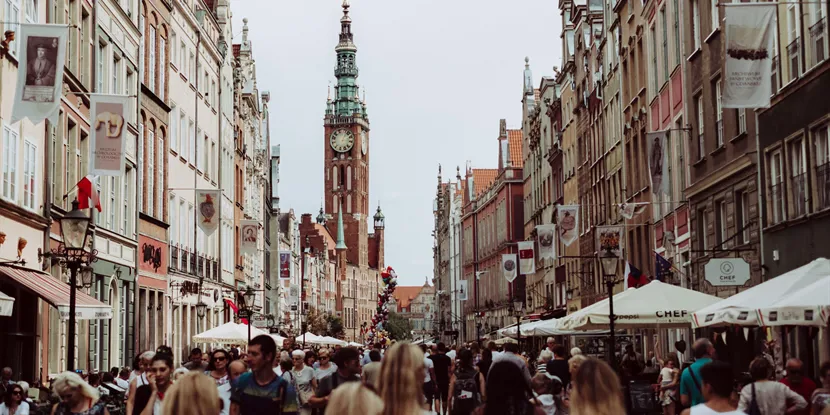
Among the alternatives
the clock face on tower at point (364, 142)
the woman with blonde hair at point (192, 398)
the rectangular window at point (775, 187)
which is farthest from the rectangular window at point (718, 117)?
the clock face on tower at point (364, 142)

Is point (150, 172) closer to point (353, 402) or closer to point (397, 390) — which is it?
point (397, 390)

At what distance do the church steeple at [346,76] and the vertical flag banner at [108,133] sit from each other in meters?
159

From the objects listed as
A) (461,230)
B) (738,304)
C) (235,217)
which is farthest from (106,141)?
(461,230)

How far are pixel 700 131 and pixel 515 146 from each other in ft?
203

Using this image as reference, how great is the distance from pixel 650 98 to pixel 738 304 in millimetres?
23229

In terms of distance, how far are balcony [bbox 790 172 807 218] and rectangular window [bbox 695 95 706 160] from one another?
7.53 metres

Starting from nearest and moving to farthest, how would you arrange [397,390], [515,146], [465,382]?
[397,390] < [465,382] < [515,146]

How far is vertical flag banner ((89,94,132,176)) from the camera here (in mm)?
21609

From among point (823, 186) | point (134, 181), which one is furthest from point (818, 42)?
point (134, 181)

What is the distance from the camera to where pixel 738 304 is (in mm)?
15367

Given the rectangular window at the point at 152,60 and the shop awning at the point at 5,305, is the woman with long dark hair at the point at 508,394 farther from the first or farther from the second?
the rectangular window at the point at 152,60

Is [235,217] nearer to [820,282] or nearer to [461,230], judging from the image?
[820,282]

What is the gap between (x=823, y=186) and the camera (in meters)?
21.3

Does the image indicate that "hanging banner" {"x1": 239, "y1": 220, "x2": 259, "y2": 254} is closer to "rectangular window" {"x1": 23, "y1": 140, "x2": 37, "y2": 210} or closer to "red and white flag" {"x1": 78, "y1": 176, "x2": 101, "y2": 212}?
"red and white flag" {"x1": 78, "y1": 176, "x2": 101, "y2": 212}
